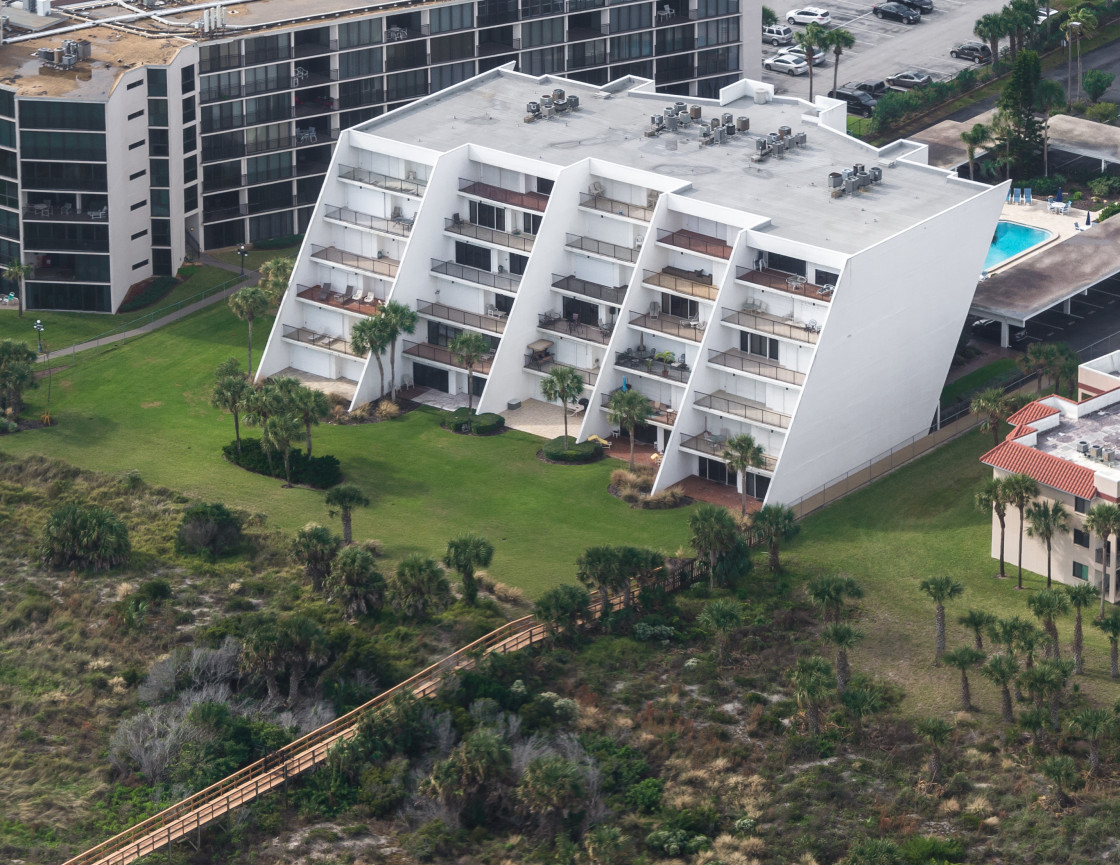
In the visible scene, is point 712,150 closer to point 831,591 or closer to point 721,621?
point 831,591

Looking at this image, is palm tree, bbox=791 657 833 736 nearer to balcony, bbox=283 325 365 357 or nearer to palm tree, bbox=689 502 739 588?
palm tree, bbox=689 502 739 588

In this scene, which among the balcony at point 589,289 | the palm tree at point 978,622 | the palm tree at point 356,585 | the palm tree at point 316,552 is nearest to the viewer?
the palm tree at point 978,622

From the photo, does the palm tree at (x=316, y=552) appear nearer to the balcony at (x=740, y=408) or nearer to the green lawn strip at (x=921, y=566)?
the balcony at (x=740, y=408)

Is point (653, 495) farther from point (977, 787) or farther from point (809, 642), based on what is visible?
point (977, 787)

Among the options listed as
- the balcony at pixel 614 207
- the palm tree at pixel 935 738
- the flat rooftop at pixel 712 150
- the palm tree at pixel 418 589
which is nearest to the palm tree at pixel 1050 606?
the palm tree at pixel 935 738

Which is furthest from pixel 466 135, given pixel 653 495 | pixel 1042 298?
pixel 1042 298

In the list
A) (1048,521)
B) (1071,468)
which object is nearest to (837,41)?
(1071,468)

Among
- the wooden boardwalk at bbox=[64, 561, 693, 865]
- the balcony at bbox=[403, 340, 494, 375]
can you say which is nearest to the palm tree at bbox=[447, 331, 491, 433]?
the balcony at bbox=[403, 340, 494, 375]
